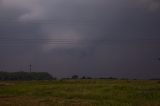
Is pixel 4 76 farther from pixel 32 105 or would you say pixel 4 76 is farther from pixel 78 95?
pixel 32 105

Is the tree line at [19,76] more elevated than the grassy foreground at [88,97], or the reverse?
the tree line at [19,76]

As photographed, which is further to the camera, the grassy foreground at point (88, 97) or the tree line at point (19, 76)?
the tree line at point (19, 76)

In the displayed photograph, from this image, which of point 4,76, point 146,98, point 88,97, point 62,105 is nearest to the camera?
point 62,105

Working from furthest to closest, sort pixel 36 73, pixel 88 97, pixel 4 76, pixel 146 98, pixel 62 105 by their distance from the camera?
pixel 36 73 < pixel 4 76 < pixel 88 97 < pixel 146 98 < pixel 62 105

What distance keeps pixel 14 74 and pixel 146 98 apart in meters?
133

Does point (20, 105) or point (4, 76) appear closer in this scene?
point (20, 105)

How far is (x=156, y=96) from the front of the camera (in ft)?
126

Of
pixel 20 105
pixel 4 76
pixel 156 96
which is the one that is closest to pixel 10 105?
pixel 20 105

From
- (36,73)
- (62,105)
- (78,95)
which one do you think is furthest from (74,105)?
(36,73)

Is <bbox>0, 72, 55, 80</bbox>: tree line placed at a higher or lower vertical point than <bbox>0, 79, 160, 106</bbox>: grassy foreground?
higher

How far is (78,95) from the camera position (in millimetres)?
43625

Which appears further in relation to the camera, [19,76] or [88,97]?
[19,76]

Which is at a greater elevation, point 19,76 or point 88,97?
point 19,76

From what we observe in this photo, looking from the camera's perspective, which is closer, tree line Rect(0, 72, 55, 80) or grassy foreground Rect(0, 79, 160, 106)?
grassy foreground Rect(0, 79, 160, 106)
